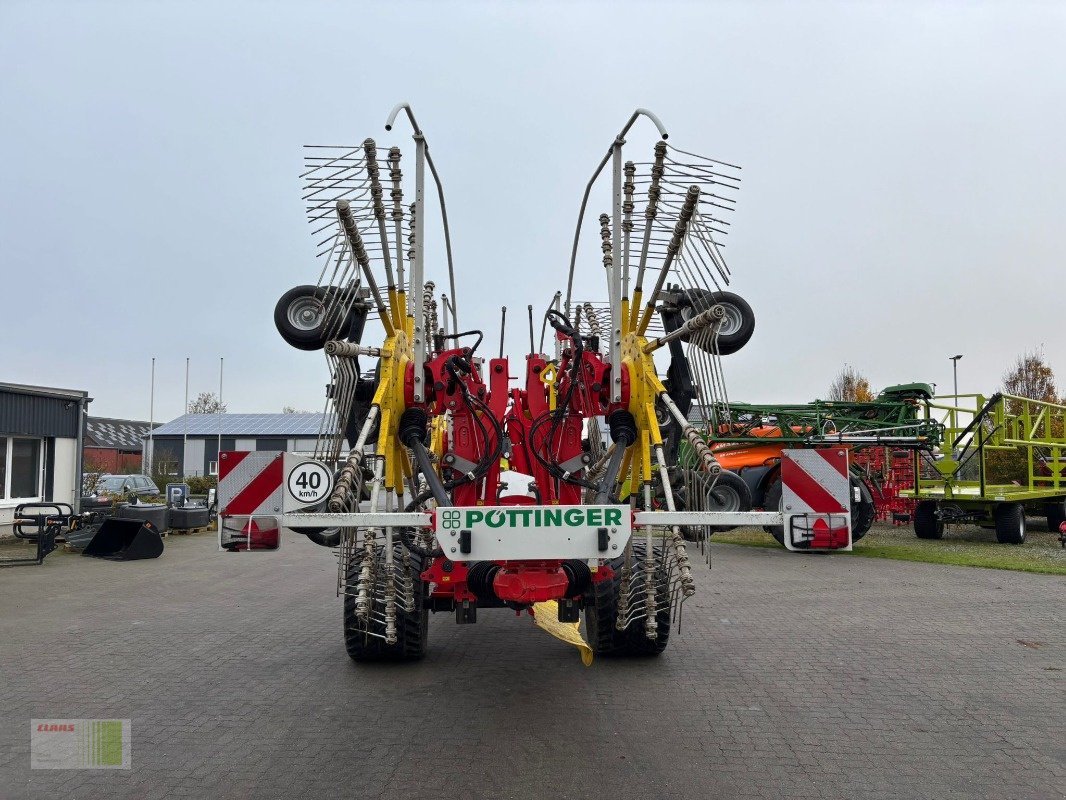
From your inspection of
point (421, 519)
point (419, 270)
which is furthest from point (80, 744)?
point (419, 270)

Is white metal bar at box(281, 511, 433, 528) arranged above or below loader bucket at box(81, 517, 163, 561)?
above

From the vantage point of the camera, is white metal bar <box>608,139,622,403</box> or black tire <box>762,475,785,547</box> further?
black tire <box>762,475,785,547</box>

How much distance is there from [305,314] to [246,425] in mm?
47113

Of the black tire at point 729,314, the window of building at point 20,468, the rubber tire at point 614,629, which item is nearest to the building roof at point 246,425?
the window of building at point 20,468

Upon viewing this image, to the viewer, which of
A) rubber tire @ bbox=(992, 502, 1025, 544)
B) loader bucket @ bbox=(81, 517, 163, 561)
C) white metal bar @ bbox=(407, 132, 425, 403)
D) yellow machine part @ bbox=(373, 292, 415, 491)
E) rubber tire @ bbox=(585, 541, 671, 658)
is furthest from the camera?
rubber tire @ bbox=(992, 502, 1025, 544)

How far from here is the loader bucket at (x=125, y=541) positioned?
14359mm

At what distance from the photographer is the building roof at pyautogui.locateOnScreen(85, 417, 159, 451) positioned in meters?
51.6

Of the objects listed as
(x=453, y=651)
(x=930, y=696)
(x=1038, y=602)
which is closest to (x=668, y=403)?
(x=930, y=696)

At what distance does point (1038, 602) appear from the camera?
9117 mm

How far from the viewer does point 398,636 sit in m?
6.12

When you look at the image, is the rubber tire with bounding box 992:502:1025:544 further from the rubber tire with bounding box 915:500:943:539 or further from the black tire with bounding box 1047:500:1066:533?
the black tire with bounding box 1047:500:1066:533

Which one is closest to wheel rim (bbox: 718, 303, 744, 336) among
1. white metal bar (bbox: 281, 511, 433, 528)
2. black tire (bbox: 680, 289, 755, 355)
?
black tire (bbox: 680, 289, 755, 355)

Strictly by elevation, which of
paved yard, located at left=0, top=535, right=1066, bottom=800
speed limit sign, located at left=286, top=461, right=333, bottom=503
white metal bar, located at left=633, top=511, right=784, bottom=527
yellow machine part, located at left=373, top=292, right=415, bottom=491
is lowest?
paved yard, located at left=0, top=535, right=1066, bottom=800

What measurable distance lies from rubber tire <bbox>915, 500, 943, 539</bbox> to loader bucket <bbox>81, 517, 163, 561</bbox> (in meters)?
15.0
